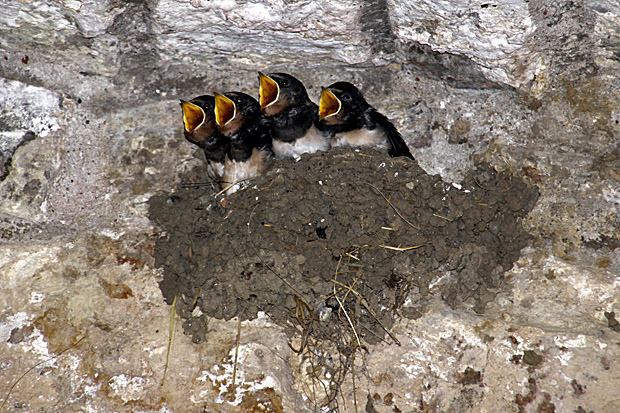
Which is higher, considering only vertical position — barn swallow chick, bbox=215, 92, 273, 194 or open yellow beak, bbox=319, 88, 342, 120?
open yellow beak, bbox=319, 88, 342, 120

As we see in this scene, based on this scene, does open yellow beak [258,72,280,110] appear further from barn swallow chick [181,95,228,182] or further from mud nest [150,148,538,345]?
mud nest [150,148,538,345]

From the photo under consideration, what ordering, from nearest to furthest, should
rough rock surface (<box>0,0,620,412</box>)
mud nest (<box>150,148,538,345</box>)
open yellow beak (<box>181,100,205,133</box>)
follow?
1. rough rock surface (<box>0,0,620,412</box>)
2. mud nest (<box>150,148,538,345</box>)
3. open yellow beak (<box>181,100,205,133</box>)

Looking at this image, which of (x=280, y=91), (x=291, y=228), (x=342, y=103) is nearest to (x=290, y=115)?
(x=280, y=91)

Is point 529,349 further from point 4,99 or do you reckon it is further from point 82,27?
point 4,99

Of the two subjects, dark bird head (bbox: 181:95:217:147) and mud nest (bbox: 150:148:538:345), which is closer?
mud nest (bbox: 150:148:538:345)

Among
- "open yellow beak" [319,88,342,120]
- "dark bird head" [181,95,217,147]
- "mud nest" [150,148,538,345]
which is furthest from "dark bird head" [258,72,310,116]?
"mud nest" [150,148,538,345]

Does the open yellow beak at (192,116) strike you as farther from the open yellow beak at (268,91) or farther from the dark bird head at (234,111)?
the open yellow beak at (268,91)

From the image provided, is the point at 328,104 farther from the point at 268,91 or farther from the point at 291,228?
the point at 291,228
